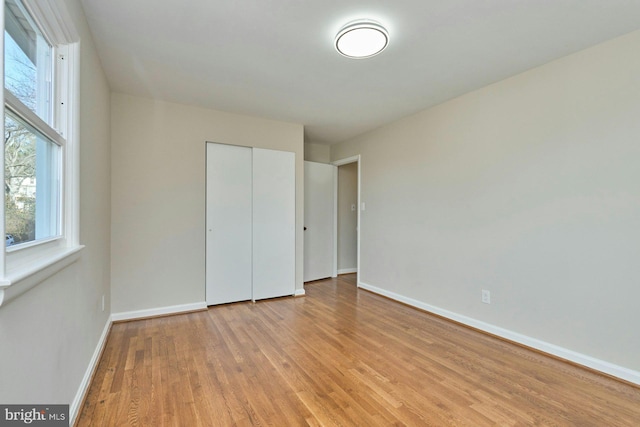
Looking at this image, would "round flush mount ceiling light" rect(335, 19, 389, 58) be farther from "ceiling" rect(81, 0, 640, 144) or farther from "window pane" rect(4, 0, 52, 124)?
"window pane" rect(4, 0, 52, 124)

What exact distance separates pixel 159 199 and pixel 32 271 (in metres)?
2.36

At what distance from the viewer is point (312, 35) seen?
6.72 ft

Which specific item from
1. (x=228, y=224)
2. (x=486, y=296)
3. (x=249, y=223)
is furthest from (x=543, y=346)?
(x=228, y=224)

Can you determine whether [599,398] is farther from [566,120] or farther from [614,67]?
[614,67]

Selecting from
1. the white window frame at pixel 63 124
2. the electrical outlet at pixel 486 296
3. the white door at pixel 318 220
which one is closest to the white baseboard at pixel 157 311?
the white window frame at pixel 63 124

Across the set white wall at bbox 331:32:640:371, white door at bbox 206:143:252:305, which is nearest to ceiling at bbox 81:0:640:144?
white wall at bbox 331:32:640:371

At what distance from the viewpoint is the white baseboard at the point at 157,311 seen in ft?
9.96

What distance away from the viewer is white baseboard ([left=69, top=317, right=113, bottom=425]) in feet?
5.12

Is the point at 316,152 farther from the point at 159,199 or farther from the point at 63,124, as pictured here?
the point at 63,124

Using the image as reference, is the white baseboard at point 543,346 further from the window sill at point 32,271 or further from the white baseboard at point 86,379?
the window sill at point 32,271

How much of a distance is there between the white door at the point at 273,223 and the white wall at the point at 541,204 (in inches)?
62.1

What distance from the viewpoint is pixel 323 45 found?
2.17m

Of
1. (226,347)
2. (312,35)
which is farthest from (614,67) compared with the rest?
(226,347)

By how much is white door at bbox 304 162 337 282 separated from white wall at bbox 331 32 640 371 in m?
1.65
